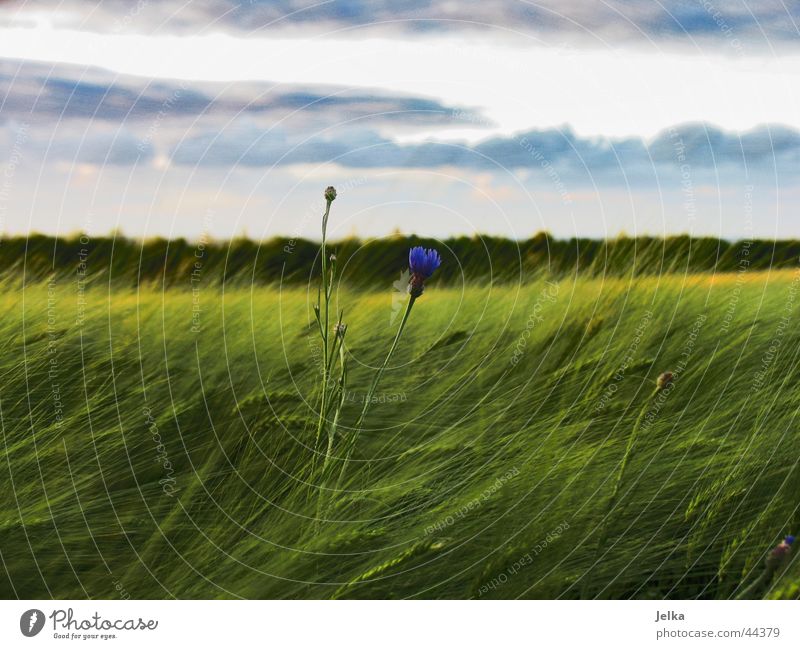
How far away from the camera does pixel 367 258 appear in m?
1.65

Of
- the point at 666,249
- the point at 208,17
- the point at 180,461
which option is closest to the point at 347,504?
the point at 180,461

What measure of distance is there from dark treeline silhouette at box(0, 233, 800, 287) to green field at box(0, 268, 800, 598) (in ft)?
0.13

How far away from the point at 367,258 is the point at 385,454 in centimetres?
40

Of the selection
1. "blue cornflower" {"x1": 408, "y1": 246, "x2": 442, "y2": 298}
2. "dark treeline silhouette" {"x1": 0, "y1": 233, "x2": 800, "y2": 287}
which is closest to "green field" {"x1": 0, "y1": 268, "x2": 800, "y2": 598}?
"dark treeline silhouette" {"x1": 0, "y1": 233, "x2": 800, "y2": 287}

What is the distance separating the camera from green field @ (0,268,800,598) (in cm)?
142

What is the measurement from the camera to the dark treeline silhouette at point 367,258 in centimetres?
159

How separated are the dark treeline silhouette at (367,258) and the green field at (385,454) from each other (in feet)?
0.13
